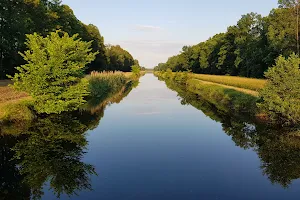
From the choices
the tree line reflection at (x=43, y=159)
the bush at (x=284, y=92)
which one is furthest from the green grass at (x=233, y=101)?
the tree line reflection at (x=43, y=159)

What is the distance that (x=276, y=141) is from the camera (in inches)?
592

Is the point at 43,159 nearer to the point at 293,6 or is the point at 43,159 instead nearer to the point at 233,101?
the point at 233,101

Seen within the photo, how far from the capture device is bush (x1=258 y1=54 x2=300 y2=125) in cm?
1667

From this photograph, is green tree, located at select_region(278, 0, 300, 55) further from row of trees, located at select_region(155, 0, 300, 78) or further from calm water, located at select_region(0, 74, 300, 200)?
calm water, located at select_region(0, 74, 300, 200)

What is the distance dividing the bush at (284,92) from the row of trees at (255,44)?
13.2 metres

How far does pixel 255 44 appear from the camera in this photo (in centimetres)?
6506

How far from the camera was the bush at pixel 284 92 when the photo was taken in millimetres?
16672

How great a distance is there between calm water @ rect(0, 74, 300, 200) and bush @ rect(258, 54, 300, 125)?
6.30 feet

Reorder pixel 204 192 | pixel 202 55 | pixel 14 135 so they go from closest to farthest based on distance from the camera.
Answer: pixel 204 192, pixel 14 135, pixel 202 55

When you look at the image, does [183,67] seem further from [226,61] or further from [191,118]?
[191,118]

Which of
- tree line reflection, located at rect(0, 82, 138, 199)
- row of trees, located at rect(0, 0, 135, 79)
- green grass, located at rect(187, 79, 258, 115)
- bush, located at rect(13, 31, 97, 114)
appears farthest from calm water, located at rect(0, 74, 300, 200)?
row of trees, located at rect(0, 0, 135, 79)

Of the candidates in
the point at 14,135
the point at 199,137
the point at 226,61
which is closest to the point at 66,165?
the point at 14,135

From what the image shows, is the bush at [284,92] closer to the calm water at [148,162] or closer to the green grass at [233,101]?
the calm water at [148,162]

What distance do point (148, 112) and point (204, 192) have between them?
53.6 ft
